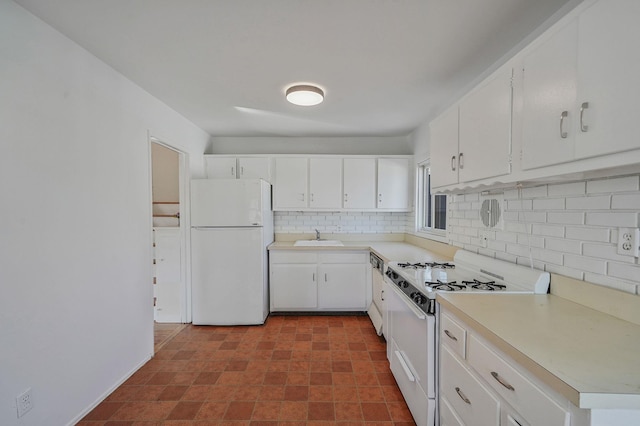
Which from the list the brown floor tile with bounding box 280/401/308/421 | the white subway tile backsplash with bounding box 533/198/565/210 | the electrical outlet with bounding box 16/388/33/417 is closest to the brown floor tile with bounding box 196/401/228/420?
the brown floor tile with bounding box 280/401/308/421

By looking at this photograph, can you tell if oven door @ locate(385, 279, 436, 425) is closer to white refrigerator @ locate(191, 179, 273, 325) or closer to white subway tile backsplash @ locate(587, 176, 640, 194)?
white subway tile backsplash @ locate(587, 176, 640, 194)

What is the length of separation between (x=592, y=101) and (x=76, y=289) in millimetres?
2759

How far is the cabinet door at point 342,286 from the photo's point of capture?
3463 millimetres

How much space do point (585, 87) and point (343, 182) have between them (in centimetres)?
284

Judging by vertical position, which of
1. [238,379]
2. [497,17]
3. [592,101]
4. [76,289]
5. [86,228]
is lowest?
[238,379]

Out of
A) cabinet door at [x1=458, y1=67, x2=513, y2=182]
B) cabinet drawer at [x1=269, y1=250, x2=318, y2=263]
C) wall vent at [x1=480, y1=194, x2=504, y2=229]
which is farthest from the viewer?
cabinet drawer at [x1=269, y1=250, x2=318, y2=263]

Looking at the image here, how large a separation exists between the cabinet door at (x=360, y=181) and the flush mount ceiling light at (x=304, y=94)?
1.43 meters

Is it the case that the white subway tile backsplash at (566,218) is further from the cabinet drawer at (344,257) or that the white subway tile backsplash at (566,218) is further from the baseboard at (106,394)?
the baseboard at (106,394)

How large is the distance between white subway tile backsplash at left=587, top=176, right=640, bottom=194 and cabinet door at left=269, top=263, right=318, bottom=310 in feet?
8.77

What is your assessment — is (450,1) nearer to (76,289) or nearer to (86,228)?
(86,228)

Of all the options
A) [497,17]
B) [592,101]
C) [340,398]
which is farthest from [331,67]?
[340,398]

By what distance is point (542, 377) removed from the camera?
0.80 m

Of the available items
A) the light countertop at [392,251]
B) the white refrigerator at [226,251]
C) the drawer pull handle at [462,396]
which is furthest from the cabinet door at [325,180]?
the drawer pull handle at [462,396]

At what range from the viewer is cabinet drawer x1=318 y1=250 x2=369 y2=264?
3.46 metres
